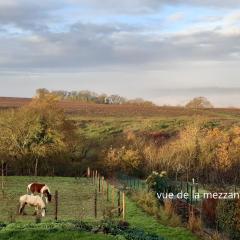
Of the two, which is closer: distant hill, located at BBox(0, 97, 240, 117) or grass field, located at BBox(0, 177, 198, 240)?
grass field, located at BBox(0, 177, 198, 240)

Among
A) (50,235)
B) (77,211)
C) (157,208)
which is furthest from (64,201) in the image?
(50,235)

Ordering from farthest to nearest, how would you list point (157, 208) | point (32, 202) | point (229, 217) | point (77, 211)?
point (157, 208) → point (229, 217) → point (77, 211) → point (32, 202)

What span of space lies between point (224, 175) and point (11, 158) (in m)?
15.2

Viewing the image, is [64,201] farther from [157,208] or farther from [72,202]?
[157,208]

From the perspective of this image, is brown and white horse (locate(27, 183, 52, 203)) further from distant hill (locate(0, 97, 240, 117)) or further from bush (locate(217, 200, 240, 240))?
distant hill (locate(0, 97, 240, 117))

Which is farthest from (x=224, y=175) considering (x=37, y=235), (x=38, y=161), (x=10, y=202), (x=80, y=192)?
(x=37, y=235)

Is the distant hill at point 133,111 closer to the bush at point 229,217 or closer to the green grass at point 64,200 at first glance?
the green grass at point 64,200

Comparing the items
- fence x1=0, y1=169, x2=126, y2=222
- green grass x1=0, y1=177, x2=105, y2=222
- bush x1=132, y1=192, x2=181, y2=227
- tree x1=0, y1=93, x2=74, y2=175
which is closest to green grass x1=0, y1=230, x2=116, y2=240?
fence x1=0, y1=169, x2=126, y2=222

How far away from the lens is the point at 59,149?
1638 inches

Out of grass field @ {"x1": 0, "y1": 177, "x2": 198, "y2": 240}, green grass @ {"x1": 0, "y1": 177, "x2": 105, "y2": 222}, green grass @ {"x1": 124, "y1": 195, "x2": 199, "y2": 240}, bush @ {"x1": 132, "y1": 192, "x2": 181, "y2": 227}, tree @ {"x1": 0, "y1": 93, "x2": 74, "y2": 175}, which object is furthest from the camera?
tree @ {"x1": 0, "y1": 93, "x2": 74, "y2": 175}

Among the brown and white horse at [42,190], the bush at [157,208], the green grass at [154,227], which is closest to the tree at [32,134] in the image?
the brown and white horse at [42,190]

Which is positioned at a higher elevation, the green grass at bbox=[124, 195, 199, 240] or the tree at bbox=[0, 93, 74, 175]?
the tree at bbox=[0, 93, 74, 175]

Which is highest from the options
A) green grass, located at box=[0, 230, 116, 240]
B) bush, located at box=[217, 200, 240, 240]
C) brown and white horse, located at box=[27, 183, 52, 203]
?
green grass, located at box=[0, 230, 116, 240]

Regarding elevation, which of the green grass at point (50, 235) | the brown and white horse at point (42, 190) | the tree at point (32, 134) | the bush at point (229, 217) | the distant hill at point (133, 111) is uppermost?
the distant hill at point (133, 111)
